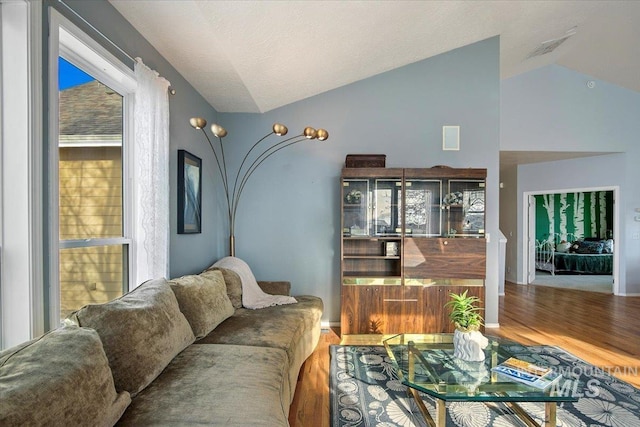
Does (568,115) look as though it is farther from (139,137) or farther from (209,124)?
(139,137)

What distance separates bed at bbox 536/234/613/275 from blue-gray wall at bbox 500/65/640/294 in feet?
8.65

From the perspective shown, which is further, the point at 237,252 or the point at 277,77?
the point at 237,252

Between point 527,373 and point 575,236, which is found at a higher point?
point 575,236

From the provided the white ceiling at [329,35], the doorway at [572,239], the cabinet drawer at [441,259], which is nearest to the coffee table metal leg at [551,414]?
the cabinet drawer at [441,259]

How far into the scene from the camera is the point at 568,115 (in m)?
5.92

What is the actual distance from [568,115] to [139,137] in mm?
6604

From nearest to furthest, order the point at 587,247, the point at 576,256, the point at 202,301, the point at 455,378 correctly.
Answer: the point at 455,378
the point at 202,301
the point at 576,256
the point at 587,247

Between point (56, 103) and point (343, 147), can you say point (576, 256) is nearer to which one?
point (343, 147)

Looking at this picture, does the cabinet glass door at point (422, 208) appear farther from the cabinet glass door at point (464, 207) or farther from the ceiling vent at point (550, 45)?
the ceiling vent at point (550, 45)

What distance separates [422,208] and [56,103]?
11.1 feet

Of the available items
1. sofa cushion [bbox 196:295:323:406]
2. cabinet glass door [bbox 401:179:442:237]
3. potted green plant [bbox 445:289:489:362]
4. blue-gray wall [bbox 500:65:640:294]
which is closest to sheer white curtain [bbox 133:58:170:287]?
sofa cushion [bbox 196:295:323:406]

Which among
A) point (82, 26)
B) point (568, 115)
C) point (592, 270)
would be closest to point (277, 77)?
point (82, 26)

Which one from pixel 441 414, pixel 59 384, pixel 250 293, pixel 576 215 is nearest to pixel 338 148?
pixel 250 293

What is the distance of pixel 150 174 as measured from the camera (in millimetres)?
2449
